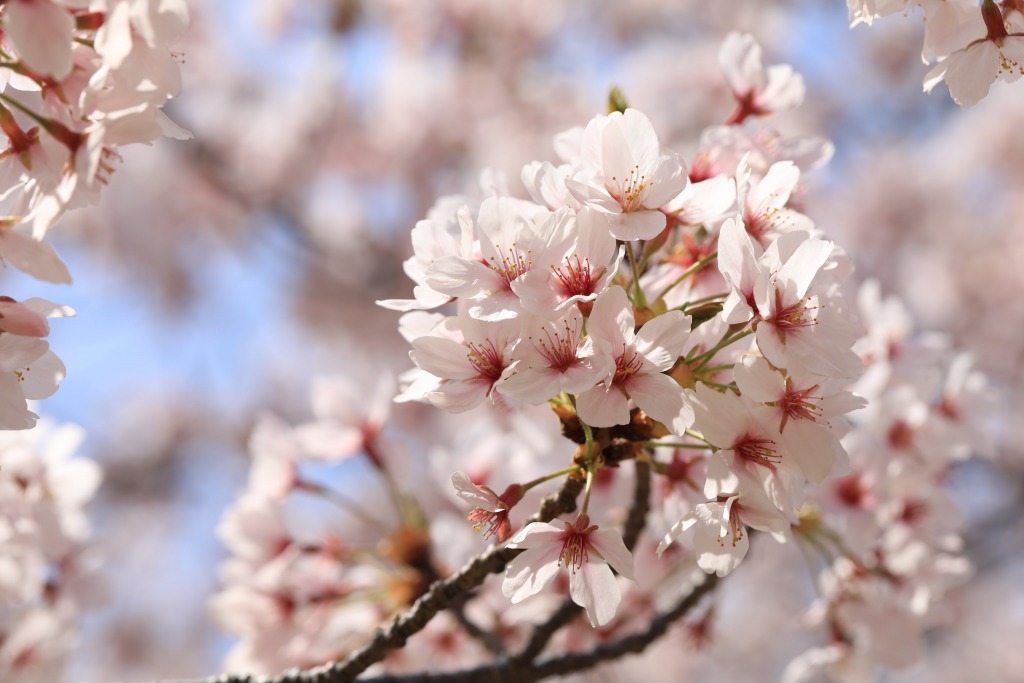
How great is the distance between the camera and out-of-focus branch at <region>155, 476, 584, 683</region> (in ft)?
4.31

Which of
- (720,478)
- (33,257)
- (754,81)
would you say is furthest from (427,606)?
(754,81)

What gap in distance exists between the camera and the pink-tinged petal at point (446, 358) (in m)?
1.19

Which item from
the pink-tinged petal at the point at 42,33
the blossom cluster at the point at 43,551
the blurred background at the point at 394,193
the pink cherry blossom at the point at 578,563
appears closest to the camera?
the pink-tinged petal at the point at 42,33

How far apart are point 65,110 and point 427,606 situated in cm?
83

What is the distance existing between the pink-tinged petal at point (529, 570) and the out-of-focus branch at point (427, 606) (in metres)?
0.10

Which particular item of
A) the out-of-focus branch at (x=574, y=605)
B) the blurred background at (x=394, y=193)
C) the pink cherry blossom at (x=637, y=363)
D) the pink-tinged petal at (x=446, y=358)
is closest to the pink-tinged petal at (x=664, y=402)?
the pink cherry blossom at (x=637, y=363)

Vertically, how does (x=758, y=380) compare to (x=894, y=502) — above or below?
above

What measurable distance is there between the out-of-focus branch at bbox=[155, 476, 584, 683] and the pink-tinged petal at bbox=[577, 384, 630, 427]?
171 mm

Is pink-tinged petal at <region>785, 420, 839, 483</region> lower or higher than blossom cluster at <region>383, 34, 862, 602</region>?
lower

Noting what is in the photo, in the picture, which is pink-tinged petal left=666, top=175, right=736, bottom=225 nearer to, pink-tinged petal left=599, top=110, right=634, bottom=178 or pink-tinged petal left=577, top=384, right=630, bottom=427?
pink-tinged petal left=599, top=110, right=634, bottom=178

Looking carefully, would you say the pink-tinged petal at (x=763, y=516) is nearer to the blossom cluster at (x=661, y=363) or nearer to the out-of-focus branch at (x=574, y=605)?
the blossom cluster at (x=661, y=363)

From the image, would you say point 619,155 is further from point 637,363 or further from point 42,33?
point 42,33

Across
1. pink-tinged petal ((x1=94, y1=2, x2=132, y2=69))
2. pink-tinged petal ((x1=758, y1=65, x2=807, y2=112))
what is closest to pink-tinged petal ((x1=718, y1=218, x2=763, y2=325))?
pink-tinged petal ((x1=758, y1=65, x2=807, y2=112))

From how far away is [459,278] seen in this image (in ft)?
3.81
